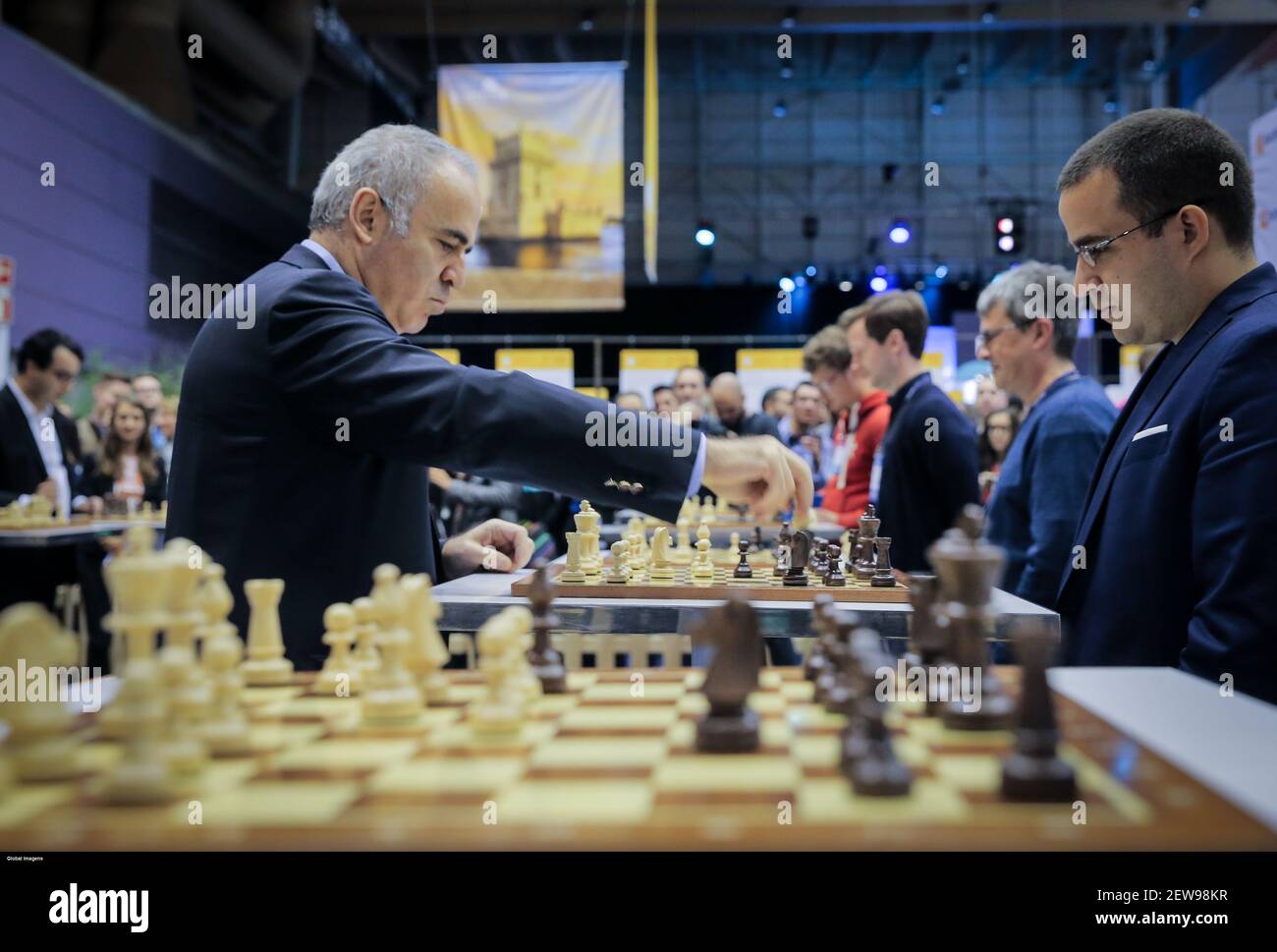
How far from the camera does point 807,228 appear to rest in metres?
18.9

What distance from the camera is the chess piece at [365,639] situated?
58.3 inches

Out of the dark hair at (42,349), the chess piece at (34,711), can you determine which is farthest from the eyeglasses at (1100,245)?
the dark hair at (42,349)

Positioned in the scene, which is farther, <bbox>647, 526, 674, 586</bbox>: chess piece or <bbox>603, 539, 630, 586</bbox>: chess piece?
<bbox>647, 526, 674, 586</bbox>: chess piece

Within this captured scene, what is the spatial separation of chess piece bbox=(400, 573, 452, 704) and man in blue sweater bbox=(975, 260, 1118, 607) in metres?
2.18

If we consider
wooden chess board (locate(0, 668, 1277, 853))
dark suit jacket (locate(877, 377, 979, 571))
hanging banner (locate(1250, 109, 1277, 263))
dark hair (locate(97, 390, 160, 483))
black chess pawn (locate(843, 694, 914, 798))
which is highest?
hanging banner (locate(1250, 109, 1277, 263))

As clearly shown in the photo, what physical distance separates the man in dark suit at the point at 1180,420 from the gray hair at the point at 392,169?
138cm

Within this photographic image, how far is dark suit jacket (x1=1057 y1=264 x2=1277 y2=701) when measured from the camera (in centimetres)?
186

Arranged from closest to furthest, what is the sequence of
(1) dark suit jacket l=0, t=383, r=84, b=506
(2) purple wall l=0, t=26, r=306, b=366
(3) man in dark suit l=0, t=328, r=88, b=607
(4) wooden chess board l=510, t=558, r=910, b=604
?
(4) wooden chess board l=510, t=558, r=910, b=604
(3) man in dark suit l=0, t=328, r=88, b=607
(1) dark suit jacket l=0, t=383, r=84, b=506
(2) purple wall l=0, t=26, r=306, b=366

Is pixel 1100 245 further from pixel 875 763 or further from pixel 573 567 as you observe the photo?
pixel 875 763

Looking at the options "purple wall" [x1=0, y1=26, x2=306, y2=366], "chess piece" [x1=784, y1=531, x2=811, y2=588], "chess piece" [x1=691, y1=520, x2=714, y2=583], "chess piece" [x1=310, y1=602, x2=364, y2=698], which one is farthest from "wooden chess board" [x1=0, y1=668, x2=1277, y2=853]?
"purple wall" [x1=0, y1=26, x2=306, y2=366]

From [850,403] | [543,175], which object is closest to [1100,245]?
[850,403]

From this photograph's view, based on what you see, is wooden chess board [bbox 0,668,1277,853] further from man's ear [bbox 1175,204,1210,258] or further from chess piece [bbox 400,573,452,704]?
man's ear [bbox 1175,204,1210,258]

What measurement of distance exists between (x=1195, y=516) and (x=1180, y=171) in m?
0.75
